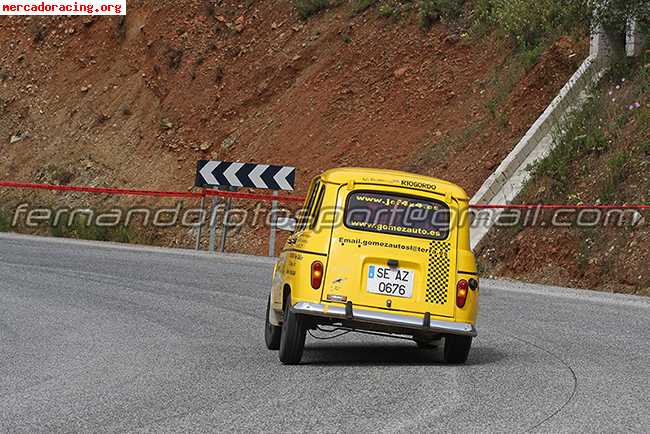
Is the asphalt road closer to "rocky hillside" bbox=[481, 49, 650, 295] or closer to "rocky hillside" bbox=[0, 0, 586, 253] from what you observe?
"rocky hillside" bbox=[481, 49, 650, 295]

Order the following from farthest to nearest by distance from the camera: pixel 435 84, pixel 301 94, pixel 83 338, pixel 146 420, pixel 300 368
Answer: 1. pixel 301 94
2. pixel 435 84
3. pixel 83 338
4. pixel 300 368
5. pixel 146 420

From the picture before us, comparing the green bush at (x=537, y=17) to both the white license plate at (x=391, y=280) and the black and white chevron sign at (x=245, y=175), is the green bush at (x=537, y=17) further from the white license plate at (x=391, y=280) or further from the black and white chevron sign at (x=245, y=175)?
the white license plate at (x=391, y=280)

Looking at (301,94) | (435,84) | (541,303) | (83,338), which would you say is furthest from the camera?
(301,94)

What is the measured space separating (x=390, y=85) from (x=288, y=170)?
8.74 metres

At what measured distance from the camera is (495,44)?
34.0m

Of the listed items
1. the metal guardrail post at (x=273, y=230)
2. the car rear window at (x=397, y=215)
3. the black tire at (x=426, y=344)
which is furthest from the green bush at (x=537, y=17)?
the car rear window at (x=397, y=215)

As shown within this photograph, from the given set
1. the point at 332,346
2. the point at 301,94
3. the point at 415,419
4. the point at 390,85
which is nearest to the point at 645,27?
the point at 390,85

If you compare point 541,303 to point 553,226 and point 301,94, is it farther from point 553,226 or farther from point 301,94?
point 301,94

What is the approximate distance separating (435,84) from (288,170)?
820cm

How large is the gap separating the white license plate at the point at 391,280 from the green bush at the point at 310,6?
29464 mm

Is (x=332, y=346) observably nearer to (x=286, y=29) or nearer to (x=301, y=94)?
(x=301, y=94)

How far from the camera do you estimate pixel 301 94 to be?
120 ft

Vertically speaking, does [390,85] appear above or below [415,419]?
above

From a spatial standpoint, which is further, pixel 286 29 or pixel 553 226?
pixel 286 29
